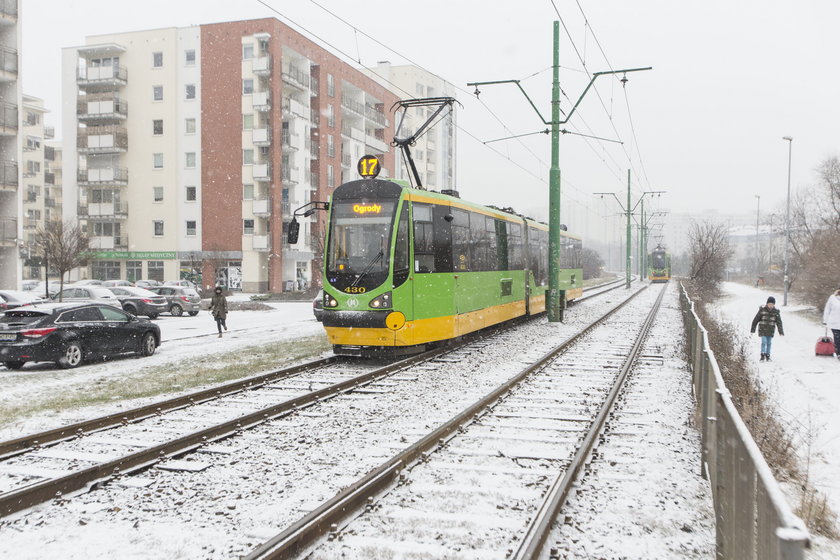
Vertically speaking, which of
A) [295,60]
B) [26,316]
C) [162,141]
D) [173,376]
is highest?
[295,60]

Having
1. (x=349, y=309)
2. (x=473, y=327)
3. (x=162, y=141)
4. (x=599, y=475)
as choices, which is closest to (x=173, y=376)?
(x=349, y=309)

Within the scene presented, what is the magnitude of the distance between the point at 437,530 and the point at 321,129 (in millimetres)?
55006

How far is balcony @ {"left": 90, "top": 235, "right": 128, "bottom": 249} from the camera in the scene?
5431cm

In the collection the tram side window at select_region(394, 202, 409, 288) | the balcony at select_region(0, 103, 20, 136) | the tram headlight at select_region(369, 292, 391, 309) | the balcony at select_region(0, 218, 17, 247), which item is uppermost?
the balcony at select_region(0, 103, 20, 136)

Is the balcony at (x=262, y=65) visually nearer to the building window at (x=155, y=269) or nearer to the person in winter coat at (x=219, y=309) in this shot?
the building window at (x=155, y=269)

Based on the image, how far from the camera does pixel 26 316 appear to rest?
13.7 meters

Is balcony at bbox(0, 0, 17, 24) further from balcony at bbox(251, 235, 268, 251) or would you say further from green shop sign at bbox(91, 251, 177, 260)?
green shop sign at bbox(91, 251, 177, 260)

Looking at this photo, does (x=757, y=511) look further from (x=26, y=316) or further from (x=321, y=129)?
(x=321, y=129)

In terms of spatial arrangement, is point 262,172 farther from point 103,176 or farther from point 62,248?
point 62,248

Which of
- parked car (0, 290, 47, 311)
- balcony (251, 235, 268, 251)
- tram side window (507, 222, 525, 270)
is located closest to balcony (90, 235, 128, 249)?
balcony (251, 235, 268, 251)

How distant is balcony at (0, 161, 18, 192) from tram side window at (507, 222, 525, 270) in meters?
23.4

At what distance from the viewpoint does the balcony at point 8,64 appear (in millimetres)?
30812

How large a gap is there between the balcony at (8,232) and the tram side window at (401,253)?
25.6 metres

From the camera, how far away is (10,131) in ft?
102
